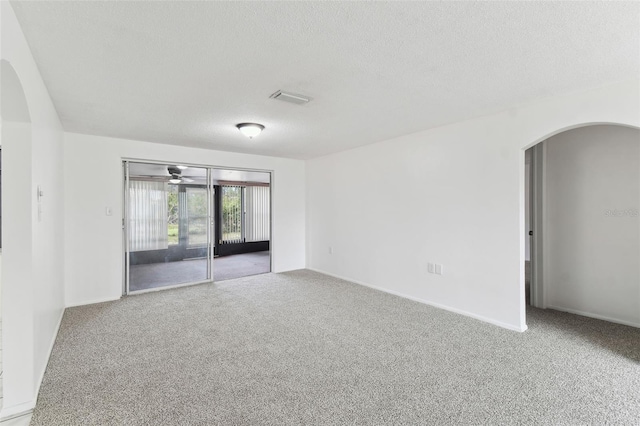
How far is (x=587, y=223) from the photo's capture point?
373cm

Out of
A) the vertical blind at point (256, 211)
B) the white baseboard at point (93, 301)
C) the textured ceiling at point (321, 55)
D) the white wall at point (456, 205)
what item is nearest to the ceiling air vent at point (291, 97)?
the textured ceiling at point (321, 55)

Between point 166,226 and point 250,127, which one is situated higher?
point 250,127

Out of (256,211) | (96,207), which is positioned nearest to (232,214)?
(256,211)

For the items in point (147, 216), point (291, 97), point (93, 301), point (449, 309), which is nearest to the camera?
point (291, 97)

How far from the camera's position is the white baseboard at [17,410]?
196cm

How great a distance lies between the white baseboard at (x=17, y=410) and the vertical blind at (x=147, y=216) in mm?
3102

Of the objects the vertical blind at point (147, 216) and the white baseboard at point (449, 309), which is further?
the vertical blind at point (147, 216)

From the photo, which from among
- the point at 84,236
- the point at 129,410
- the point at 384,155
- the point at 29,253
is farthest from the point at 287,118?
the point at 84,236

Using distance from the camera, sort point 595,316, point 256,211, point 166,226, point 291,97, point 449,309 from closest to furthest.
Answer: point 291,97 → point 595,316 → point 449,309 → point 166,226 → point 256,211

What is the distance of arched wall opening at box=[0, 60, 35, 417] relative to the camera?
200 centimetres

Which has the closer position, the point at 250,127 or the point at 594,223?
the point at 594,223

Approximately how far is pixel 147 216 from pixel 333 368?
4049mm

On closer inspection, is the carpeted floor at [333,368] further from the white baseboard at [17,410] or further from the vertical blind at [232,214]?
the vertical blind at [232,214]

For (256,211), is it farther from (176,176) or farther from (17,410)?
(17,410)
